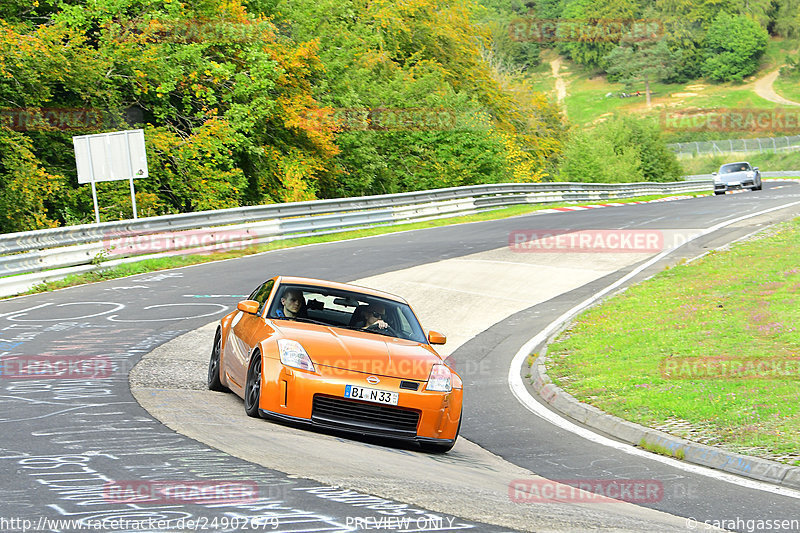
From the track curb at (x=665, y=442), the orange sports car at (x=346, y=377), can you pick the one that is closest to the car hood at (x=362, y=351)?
the orange sports car at (x=346, y=377)

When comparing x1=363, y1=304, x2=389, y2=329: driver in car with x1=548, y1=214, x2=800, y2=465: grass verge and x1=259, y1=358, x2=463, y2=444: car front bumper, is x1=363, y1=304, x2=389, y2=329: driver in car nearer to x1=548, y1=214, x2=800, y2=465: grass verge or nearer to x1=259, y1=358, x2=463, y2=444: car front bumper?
x1=259, y1=358, x2=463, y2=444: car front bumper

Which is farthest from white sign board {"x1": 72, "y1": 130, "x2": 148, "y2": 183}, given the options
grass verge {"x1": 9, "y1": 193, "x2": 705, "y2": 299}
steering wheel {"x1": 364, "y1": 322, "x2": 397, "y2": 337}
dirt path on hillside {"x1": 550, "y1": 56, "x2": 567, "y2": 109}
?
dirt path on hillside {"x1": 550, "y1": 56, "x2": 567, "y2": 109}

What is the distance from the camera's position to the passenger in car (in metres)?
9.31

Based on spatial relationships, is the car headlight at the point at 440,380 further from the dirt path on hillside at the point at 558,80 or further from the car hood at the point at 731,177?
the dirt path on hillside at the point at 558,80

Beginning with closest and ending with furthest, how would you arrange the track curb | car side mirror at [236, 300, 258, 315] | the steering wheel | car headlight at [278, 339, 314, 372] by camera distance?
the track curb
car headlight at [278, 339, 314, 372]
car side mirror at [236, 300, 258, 315]
the steering wheel

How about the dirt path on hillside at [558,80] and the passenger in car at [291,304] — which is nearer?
the passenger in car at [291,304]

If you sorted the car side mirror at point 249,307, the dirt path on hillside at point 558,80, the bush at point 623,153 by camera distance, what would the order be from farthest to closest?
1. the dirt path on hillside at point 558,80
2. the bush at point 623,153
3. the car side mirror at point 249,307

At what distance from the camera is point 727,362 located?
11125 mm

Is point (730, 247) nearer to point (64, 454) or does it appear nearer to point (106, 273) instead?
point (106, 273)

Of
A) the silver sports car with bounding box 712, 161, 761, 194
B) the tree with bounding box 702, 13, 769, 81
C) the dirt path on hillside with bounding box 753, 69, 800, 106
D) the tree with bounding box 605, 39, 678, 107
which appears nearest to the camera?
the silver sports car with bounding box 712, 161, 761, 194

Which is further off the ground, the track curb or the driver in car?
the driver in car

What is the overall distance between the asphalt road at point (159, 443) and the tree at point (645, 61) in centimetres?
14957

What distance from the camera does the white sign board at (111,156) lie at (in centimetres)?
2291

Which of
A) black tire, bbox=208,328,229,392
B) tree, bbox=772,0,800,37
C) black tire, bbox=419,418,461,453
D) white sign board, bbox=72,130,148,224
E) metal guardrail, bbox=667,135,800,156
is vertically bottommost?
black tire, bbox=419,418,461,453
